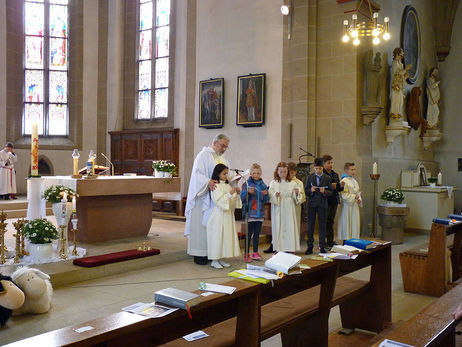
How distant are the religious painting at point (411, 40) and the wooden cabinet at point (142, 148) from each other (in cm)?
629

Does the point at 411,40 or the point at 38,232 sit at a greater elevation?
the point at 411,40

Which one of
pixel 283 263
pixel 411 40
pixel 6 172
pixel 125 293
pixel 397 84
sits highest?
pixel 411 40

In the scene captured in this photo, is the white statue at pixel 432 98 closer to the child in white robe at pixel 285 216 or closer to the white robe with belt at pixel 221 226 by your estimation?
the child in white robe at pixel 285 216

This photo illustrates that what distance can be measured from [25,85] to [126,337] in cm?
1387

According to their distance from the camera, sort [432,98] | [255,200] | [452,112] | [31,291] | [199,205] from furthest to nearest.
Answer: [452,112]
[432,98]
[255,200]
[199,205]
[31,291]

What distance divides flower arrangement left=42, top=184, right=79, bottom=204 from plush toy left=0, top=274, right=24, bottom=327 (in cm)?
259

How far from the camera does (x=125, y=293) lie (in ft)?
18.1

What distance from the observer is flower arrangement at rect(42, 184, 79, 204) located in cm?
688

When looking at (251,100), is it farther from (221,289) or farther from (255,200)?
(221,289)

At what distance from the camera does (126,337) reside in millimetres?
2297

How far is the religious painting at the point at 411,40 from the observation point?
11883 millimetres

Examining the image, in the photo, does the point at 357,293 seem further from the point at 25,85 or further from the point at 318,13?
the point at 25,85

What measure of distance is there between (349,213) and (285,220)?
1.52 metres

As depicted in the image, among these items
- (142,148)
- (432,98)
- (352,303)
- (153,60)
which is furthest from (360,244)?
(153,60)
